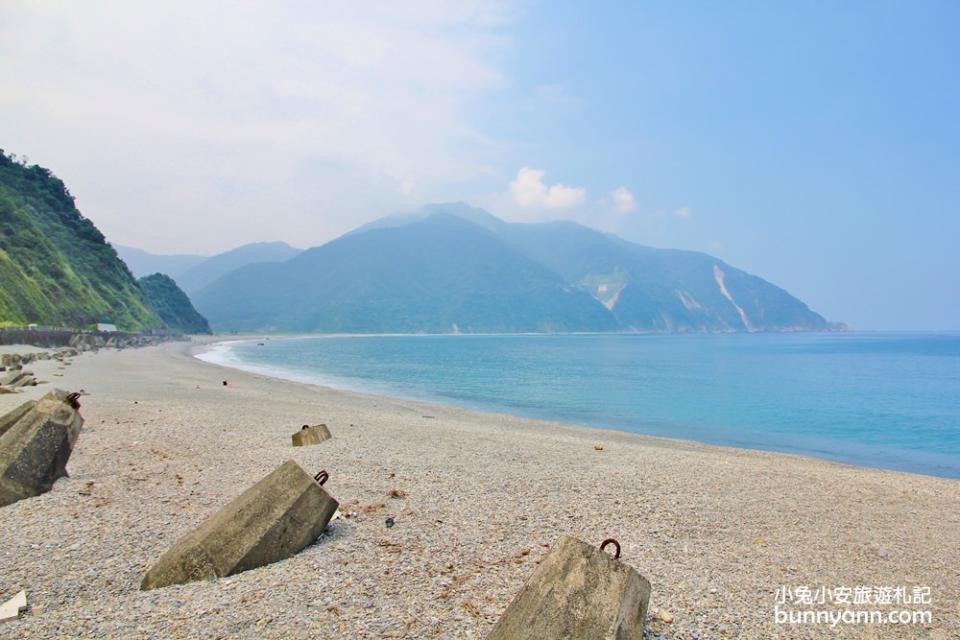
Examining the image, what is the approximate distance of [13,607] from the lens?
504 cm

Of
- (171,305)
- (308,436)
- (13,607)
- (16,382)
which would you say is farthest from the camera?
(171,305)

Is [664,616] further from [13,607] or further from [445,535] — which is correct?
[13,607]

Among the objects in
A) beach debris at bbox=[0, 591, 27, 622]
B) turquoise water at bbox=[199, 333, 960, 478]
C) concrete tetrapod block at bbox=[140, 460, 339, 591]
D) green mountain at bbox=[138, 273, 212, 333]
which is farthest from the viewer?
green mountain at bbox=[138, 273, 212, 333]

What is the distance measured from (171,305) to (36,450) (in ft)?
597

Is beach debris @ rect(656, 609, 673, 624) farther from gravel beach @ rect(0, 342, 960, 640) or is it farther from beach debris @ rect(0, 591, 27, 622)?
beach debris @ rect(0, 591, 27, 622)

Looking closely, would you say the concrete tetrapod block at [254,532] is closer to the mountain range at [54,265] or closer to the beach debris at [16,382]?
the beach debris at [16,382]

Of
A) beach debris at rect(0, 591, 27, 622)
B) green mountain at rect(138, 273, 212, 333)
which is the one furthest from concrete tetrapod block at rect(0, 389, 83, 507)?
green mountain at rect(138, 273, 212, 333)

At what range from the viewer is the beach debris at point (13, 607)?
16.2 ft

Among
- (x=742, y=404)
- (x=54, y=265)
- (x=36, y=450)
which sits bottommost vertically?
(x=742, y=404)

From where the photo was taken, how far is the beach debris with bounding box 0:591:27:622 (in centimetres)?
493

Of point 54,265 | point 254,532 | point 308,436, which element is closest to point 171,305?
point 54,265

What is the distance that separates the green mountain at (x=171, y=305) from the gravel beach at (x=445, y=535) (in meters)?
167

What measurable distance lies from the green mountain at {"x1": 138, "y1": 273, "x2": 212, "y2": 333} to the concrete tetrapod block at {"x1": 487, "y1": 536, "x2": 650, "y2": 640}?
17483cm

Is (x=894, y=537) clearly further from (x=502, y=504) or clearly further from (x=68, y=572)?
(x=68, y=572)
